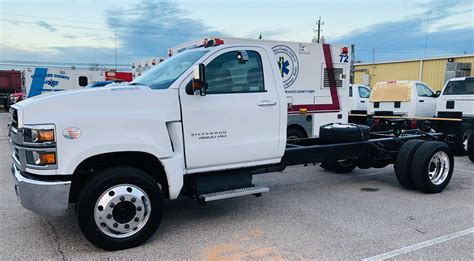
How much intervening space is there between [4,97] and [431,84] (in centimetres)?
3315

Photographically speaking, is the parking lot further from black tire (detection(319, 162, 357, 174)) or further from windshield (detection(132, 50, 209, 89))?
windshield (detection(132, 50, 209, 89))

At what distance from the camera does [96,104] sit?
4.05m

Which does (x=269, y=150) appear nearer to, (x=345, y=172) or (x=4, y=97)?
(x=345, y=172)

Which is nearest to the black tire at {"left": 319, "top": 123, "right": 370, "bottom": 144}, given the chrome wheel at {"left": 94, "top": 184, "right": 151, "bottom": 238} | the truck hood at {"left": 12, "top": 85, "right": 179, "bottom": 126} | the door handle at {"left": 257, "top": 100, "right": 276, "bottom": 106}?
the door handle at {"left": 257, "top": 100, "right": 276, "bottom": 106}

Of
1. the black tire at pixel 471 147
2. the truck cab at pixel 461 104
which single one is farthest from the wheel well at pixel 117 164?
the truck cab at pixel 461 104

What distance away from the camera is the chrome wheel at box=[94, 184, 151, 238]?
4.04 metres

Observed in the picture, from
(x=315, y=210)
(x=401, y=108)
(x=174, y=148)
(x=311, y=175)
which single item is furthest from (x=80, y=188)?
(x=401, y=108)

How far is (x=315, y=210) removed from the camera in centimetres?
559

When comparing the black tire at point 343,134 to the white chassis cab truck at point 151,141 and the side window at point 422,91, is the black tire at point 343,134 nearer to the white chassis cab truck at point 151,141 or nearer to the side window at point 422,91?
the white chassis cab truck at point 151,141

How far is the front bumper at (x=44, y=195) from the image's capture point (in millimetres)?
3826

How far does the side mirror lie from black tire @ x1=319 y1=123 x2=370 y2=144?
2.86m

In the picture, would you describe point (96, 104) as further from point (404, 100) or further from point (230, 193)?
point (404, 100)

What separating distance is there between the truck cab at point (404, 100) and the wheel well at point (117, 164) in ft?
34.0

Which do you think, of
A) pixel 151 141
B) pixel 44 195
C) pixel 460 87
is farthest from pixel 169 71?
pixel 460 87
